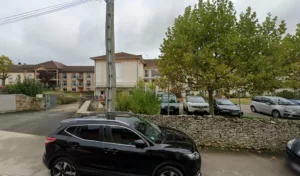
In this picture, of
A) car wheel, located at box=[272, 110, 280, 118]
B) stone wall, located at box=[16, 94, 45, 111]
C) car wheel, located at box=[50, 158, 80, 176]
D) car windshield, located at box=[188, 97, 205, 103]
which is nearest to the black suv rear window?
car wheel, located at box=[50, 158, 80, 176]

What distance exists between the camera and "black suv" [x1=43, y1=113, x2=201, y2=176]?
313 centimetres

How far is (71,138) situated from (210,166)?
3.77m

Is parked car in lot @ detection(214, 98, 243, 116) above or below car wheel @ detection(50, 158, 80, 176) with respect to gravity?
above

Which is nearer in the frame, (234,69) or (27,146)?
(27,146)

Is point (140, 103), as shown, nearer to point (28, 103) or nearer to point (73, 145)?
point (73, 145)

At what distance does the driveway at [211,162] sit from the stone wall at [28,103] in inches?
341

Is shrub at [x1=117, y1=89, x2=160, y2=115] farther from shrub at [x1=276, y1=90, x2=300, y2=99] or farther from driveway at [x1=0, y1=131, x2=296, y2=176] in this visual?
shrub at [x1=276, y1=90, x2=300, y2=99]

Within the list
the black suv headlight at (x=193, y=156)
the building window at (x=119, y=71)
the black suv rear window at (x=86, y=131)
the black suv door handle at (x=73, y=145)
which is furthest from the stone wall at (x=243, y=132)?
the building window at (x=119, y=71)

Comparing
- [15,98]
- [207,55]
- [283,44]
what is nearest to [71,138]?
[207,55]

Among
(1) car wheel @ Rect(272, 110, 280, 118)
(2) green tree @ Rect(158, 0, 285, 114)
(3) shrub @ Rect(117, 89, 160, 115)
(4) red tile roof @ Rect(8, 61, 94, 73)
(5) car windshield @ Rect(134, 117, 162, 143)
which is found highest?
(4) red tile roof @ Rect(8, 61, 94, 73)

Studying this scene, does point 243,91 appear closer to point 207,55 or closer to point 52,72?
point 207,55

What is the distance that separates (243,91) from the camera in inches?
253

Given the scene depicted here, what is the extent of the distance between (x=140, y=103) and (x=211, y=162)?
354 centimetres

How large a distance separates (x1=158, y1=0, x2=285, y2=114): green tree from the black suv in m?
3.38
